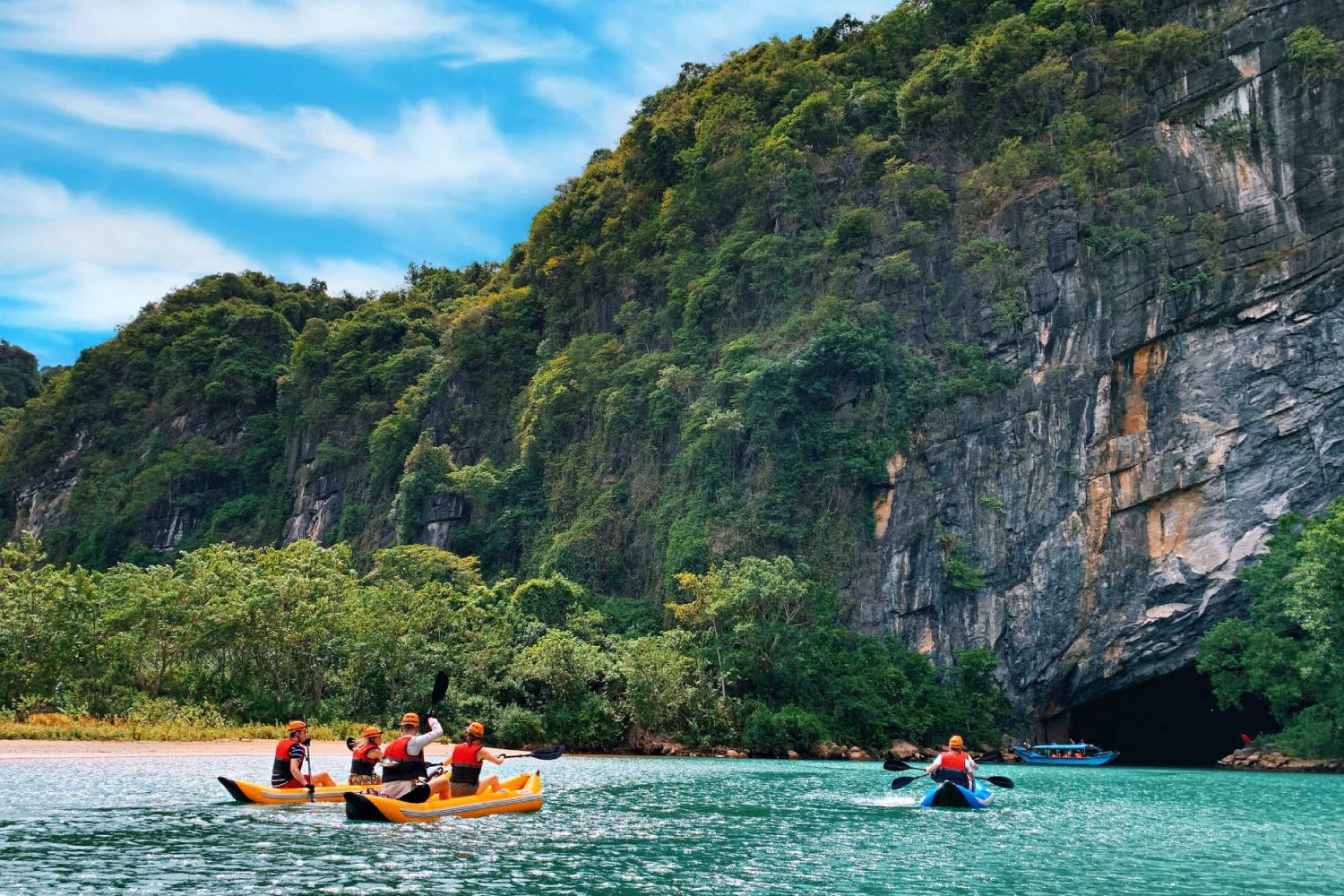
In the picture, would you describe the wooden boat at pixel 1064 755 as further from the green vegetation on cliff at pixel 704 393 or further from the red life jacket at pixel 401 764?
Answer: the red life jacket at pixel 401 764

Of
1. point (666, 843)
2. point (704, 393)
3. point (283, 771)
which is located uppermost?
point (704, 393)

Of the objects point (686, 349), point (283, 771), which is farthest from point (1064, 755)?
point (283, 771)

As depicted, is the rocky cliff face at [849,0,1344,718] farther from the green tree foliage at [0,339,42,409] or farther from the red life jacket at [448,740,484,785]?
the green tree foliage at [0,339,42,409]

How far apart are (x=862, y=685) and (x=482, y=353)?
28830 mm

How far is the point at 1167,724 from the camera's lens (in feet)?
142

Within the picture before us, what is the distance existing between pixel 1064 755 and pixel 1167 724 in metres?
10.8

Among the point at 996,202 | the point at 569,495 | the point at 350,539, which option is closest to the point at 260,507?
the point at 350,539

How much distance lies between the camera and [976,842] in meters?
15.1

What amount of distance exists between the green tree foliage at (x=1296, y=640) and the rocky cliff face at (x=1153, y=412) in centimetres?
181

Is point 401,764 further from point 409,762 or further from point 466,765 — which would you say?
point 466,765

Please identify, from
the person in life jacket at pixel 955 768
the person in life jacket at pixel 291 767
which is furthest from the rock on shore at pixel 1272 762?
the person in life jacket at pixel 291 767

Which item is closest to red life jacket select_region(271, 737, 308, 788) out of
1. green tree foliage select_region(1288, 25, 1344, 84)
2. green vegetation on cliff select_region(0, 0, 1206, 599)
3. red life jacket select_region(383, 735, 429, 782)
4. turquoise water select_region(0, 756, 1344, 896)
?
turquoise water select_region(0, 756, 1344, 896)

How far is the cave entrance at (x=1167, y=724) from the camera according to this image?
135 ft

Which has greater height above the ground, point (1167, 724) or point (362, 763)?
point (1167, 724)
